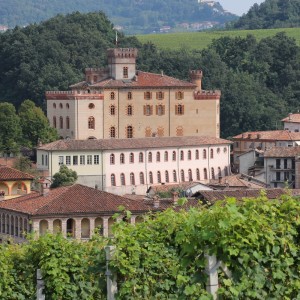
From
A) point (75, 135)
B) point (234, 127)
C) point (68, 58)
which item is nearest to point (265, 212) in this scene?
point (75, 135)

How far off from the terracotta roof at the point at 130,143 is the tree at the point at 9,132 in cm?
709

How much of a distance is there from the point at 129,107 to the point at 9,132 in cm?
899

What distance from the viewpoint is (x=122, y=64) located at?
122500 mm

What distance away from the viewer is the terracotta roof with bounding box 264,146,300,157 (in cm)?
10881

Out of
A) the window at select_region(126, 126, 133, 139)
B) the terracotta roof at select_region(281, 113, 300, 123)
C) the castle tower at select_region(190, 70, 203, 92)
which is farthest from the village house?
the terracotta roof at select_region(281, 113, 300, 123)

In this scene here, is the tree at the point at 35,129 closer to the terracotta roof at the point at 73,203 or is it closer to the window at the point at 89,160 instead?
the window at the point at 89,160

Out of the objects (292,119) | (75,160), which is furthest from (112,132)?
(292,119)

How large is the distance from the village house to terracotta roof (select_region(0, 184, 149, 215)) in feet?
107

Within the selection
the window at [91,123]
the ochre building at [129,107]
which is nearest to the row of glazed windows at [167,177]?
the ochre building at [129,107]

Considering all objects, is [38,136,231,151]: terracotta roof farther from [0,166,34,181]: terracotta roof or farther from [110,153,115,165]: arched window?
[0,166,34,181]: terracotta roof

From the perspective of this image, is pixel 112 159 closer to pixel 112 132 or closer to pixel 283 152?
pixel 283 152

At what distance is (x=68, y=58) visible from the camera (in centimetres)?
15150

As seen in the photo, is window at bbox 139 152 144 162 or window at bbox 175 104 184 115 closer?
window at bbox 139 152 144 162

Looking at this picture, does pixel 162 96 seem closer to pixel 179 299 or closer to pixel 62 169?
pixel 62 169
